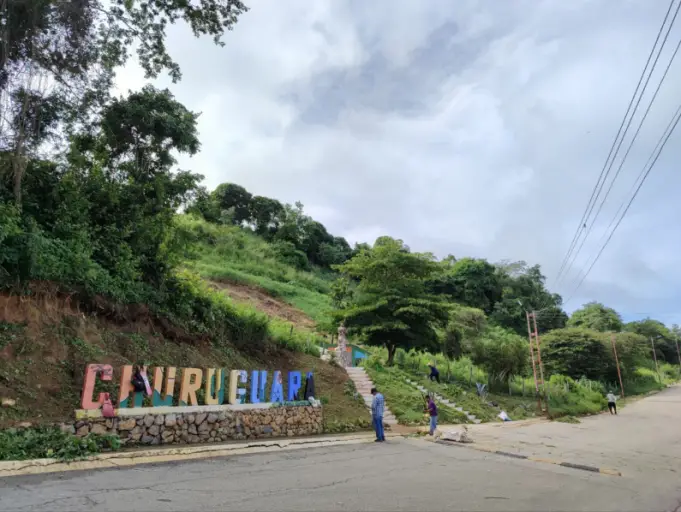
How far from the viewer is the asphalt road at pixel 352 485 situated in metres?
5.83

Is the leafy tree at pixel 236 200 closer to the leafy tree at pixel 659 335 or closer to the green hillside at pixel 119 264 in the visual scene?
the green hillside at pixel 119 264

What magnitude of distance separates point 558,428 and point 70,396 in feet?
61.2

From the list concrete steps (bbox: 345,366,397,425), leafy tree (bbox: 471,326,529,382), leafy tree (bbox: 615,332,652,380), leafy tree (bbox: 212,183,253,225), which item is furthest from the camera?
leafy tree (bbox: 212,183,253,225)

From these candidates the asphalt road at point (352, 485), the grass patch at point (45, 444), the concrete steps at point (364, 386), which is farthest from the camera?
the concrete steps at point (364, 386)

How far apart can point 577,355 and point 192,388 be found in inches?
1553

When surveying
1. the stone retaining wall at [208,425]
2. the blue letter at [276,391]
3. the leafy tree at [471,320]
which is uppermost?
the leafy tree at [471,320]

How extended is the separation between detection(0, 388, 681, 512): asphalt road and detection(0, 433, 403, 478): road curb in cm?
43

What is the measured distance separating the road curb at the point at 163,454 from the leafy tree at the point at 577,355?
3414cm

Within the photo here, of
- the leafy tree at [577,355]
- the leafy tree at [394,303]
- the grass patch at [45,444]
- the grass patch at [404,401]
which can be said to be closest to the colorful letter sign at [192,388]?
the grass patch at [45,444]

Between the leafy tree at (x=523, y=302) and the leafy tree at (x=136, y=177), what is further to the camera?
the leafy tree at (x=523, y=302)

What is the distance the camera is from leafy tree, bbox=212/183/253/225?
202 feet

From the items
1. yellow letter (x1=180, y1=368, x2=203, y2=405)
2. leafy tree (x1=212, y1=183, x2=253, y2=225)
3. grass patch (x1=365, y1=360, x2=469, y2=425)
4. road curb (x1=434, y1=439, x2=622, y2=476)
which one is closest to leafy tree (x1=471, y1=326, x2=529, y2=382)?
grass patch (x1=365, y1=360, x2=469, y2=425)

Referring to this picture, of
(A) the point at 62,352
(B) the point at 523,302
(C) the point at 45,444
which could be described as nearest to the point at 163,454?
(C) the point at 45,444

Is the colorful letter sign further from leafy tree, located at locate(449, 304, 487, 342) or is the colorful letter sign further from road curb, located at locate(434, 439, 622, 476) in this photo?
leafy tree, located at locate(449, 304, 487, 342)
